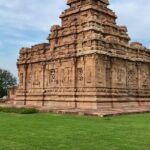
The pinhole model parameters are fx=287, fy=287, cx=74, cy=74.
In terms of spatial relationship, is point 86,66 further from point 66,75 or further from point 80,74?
point 66,75

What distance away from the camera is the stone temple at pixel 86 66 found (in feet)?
81.0

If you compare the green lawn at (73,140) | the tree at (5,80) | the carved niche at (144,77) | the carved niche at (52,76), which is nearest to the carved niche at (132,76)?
the carved niche at (144,77)

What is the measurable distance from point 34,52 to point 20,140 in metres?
22.8

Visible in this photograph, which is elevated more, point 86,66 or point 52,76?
point 86,66

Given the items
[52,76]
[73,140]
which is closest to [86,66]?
[52,76]

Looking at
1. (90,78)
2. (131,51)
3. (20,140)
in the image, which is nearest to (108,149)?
(20,140)

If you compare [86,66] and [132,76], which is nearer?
[86,66]

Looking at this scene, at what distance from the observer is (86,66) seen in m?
25.0

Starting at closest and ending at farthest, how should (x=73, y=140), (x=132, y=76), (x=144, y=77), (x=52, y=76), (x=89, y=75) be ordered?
(x=73, y=140) < (x=89, y=75) < (x=52, y=76) < (x=132, y=76) < (x=144, y=77)

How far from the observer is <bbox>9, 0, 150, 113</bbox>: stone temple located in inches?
972

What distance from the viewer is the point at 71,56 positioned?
26.4 metres

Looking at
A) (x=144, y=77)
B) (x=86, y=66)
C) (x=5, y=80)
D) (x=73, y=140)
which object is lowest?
(x=73, y=140)

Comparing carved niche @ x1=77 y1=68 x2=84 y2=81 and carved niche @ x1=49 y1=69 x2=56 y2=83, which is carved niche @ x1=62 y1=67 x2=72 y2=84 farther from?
carved niche @ x1=49 y1=69 x2=56 y2=83

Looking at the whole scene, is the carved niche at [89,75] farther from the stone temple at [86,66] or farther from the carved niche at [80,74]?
the carved niche at [80,74]
